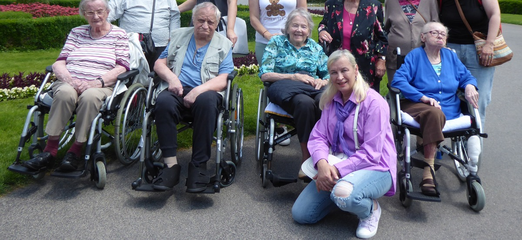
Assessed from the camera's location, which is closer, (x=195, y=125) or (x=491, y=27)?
(x=195, y=125)

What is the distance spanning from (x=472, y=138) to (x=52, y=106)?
359cm

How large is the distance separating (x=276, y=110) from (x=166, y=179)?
114 centimetres

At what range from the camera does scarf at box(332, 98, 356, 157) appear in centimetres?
370

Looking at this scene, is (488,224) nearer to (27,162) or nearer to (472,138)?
(472,138)

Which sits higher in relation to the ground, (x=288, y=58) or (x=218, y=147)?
(x=288, y=58)

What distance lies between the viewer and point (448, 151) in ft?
14.0

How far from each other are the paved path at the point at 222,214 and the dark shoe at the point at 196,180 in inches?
6.5

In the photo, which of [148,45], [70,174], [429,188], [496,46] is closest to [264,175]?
[429,188]

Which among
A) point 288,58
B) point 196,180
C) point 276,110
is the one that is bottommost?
point 196,180

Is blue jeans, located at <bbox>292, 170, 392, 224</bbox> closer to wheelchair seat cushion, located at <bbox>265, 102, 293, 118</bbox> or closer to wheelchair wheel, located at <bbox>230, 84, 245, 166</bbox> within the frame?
wheelchair seat cushion, located at <bbox>265, 102, 293, 118</bbox>

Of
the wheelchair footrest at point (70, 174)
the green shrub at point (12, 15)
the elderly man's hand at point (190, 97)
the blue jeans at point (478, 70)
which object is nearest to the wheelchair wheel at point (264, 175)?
the elderly man's hand at point (190, 97)

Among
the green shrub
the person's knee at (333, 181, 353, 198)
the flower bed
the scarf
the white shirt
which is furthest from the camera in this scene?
the flower bed

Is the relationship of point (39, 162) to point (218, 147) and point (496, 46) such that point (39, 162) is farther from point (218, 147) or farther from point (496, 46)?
point (496, 46)

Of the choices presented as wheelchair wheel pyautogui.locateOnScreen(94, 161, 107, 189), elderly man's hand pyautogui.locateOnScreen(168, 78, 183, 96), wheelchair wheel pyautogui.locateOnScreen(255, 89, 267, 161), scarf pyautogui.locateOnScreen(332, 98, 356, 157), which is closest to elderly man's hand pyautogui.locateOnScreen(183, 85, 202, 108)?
elderly man's hand pyautogui.locateOnScreen(168, 78, 183, 96)
